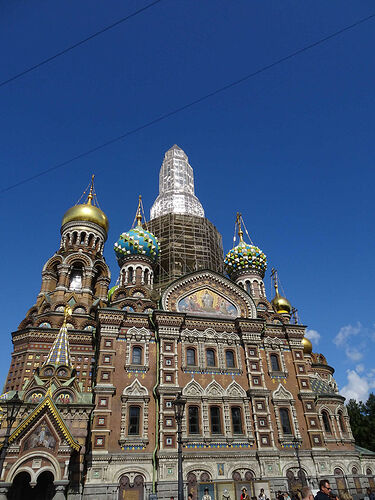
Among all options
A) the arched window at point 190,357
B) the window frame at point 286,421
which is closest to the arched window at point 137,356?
the arched window at point 190,357

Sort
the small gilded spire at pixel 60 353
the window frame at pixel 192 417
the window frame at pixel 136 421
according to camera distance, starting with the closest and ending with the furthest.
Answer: the window frame at pixel 136 421 < the window frame at pixel 192 417 < the small gilded spire at pixel 60 353

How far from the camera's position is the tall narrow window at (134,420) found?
53.4ft

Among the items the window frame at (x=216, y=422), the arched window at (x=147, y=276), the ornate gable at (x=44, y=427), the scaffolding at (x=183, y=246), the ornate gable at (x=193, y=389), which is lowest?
the ornate gable at (x=44, y=427)

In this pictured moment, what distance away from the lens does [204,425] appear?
16828 millimetres

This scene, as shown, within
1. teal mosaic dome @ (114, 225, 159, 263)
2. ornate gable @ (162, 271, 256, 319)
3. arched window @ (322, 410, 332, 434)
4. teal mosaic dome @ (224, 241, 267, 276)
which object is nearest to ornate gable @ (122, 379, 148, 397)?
ornate gable @ (162, 271, 256, 319)

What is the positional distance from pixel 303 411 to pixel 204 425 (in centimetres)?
516

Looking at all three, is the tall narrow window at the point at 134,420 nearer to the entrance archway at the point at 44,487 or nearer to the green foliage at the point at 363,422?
the entrance archway at the point at 44,487

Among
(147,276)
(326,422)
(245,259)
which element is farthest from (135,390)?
(245,259)

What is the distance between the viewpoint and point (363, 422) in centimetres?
3250

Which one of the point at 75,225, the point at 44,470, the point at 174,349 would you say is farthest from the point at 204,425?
the point at 75,225

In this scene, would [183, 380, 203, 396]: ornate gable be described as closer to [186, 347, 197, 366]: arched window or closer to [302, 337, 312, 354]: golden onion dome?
[186, 347, 197, 366]: arched window

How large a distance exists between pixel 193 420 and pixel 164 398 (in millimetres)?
1669

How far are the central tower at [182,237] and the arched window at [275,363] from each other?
414 inches

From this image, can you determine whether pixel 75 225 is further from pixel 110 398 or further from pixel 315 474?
pixel 315 474
